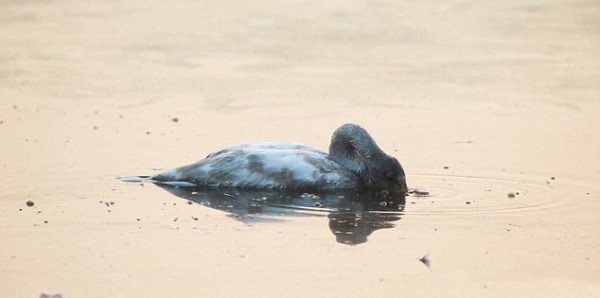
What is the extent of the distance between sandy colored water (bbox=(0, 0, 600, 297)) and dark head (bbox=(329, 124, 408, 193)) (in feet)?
1.07

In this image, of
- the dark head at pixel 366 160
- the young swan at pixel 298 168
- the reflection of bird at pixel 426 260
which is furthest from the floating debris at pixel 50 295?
the dark head at pixel 366 160

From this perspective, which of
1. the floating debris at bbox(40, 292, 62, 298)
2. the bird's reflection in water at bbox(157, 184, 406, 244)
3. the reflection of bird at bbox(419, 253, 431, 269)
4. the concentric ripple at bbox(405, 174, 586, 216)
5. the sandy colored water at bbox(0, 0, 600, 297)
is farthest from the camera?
the concentric ripple at bbox(405, 174, 586, 216)

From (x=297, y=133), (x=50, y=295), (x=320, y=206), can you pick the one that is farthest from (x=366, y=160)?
(x=50, y=295)

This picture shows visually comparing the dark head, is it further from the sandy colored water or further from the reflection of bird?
the reflection of bird

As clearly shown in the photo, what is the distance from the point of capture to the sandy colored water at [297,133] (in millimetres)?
8672

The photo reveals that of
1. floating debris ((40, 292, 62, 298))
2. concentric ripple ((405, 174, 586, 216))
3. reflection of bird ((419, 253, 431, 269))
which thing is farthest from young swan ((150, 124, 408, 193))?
floating debris ((40, 292, 62, 298))

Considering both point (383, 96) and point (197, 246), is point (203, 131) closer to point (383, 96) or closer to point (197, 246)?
point (383, 96)

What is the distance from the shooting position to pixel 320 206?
35.2ft

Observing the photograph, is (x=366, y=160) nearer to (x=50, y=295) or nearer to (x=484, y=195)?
(x=484, y=195)

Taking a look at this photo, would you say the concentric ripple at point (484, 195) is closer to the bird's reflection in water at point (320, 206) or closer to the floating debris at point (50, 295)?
the bird's reflection in water at point (320, 206)

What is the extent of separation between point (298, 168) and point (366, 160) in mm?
569

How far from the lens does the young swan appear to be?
→ 11.3 m

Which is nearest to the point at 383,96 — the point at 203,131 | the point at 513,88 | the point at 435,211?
the point at 513,88

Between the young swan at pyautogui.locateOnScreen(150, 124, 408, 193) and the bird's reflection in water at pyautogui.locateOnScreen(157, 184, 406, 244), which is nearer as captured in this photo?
the bird's reflection in water at pyautogui.locateOnScreen(157, 184, 406, 244)
